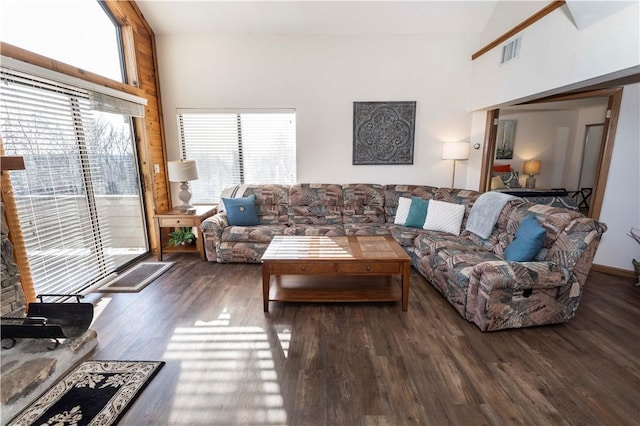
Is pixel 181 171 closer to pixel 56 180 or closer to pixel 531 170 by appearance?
pixel 56 180

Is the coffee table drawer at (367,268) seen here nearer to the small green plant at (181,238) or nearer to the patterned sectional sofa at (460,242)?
the patterned sectional sofa at (460,242)

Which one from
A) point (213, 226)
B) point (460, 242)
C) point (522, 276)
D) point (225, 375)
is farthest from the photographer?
point (213, 226)

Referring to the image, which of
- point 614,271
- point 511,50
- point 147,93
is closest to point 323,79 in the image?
point 511,50

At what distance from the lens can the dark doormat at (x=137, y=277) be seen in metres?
2.98

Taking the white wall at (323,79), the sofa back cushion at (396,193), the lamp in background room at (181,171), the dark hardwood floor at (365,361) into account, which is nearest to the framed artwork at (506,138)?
the white wall at (323,79)

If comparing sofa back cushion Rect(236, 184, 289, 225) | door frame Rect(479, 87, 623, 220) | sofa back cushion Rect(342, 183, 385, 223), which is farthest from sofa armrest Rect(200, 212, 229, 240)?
door frame Rect(479, 87, 623, 220)

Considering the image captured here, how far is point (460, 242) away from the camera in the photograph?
3.11 m

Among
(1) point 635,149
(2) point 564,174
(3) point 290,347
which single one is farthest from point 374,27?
(2) point 564,174

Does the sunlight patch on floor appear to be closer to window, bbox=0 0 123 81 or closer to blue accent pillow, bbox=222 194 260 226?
blue accent pillow, bbox=222 194 260 226

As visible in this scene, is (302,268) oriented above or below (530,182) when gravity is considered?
below

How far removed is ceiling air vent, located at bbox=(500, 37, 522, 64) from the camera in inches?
124

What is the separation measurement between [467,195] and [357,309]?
2.19m

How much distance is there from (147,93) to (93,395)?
362 centimetres

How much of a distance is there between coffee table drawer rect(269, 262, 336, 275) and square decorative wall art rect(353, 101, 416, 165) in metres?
2.27
